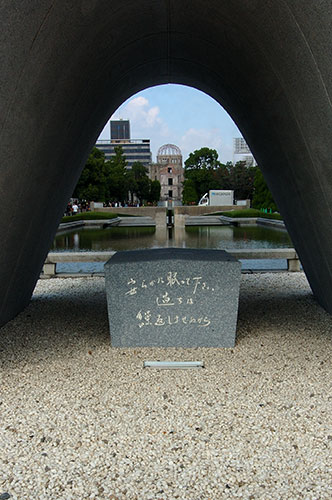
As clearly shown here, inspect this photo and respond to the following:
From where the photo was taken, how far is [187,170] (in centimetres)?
6034

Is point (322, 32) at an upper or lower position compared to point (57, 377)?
upper

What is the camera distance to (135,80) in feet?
22.4

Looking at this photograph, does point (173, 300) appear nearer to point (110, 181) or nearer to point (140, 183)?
point (110, 181)

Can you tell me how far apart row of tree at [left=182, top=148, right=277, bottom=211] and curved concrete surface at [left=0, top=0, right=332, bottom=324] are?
3579cm

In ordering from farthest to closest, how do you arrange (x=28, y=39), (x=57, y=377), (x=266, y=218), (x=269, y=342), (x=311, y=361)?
(x=266, y=218), (x=269, y=342), (x=311, y=361), (x=57, y=377), (x=28, y=39)

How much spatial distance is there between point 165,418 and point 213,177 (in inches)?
2011

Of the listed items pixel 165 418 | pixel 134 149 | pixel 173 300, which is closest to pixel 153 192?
pixel 134 149

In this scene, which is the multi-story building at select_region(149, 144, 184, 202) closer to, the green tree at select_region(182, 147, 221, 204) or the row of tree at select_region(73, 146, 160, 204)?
the row of tree at select_region(73, 146, 160, 204)

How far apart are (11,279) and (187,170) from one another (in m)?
56.6

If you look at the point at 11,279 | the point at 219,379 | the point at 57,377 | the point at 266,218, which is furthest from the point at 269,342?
the point at 266,218

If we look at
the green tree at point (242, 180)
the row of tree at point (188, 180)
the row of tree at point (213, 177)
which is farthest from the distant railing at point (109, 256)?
the green tree at point (242, 180)

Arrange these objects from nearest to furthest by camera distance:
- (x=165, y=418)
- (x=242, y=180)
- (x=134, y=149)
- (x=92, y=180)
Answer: (x=165, y=418) < (x=92, y=180) < (x=242, y=180) < (x=134, y=149)

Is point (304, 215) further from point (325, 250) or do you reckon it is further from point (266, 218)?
point (266, 218)

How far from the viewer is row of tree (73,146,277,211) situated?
3562 centimetres
